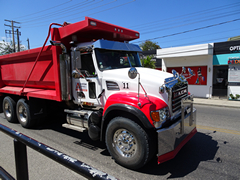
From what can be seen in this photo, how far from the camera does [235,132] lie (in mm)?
5449

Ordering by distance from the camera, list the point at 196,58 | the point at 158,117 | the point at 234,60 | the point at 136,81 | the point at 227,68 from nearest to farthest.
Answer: the point at 158,117 → the point at 136,81 → the point at 234,60 → the point at 227,68 → the point at 196,58

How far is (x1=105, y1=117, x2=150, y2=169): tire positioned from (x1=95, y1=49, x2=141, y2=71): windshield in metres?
1.45

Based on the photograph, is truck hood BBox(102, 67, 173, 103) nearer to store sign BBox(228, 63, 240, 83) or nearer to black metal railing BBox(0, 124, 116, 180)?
black metal railing BBox(0, 124, 116, 180)

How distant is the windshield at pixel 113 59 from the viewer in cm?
434

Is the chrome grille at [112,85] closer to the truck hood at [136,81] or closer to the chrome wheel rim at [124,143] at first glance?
the truck hood at [136,81]

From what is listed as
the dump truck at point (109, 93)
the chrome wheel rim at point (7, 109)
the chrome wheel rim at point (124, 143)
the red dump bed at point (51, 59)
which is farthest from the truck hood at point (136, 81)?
the chrome wheel rim at point (7, 109)

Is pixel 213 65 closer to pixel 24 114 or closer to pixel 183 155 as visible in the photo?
pixel 183 155

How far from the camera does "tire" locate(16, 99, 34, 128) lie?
19.9 ft

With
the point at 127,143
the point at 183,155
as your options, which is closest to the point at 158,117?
the point at 127,143

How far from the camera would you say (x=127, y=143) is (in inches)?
137

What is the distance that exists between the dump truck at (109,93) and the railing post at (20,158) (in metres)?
1.81

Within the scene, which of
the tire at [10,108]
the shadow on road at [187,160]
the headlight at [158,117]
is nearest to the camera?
the headlight at [158,117]

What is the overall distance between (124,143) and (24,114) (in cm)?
466

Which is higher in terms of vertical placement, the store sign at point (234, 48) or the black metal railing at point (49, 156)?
the store sign at point (234, 48)
